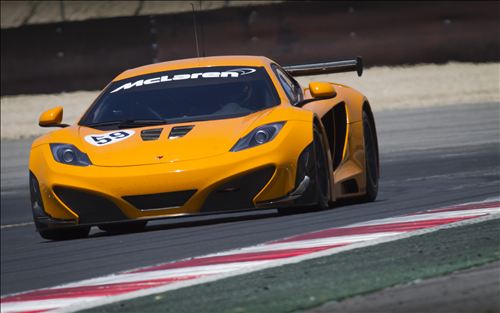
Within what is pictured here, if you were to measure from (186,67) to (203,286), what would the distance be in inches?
A: 145

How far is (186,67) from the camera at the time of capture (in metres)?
9.62

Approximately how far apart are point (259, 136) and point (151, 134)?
0.72 m

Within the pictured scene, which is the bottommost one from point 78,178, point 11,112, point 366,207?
point 11,112

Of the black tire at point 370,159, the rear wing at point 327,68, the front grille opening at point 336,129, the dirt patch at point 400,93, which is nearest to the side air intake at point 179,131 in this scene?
the front grille opening at point 336,129

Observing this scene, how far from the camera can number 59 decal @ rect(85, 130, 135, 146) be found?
8615 mm

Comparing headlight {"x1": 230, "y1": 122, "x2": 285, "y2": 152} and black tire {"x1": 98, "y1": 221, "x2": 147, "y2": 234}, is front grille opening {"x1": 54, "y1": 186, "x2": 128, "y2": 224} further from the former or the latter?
black tire {"x1": 98, "y1": 221, "x2": 147, "y2": 234}

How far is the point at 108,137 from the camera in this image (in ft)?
28.5

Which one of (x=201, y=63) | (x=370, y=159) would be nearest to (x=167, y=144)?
(x=201, y=63)

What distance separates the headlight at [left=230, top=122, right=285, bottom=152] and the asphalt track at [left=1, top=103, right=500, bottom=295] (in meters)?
0.54

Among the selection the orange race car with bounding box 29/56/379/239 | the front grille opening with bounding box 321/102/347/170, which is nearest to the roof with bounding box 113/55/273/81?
the orange race car with bounding box 29/56/379/239

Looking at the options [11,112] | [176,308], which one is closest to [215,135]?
[176,308]

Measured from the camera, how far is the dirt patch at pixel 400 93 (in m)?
22.9

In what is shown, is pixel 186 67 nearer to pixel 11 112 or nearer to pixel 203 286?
pixel 203 286

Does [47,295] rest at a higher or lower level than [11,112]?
higher
